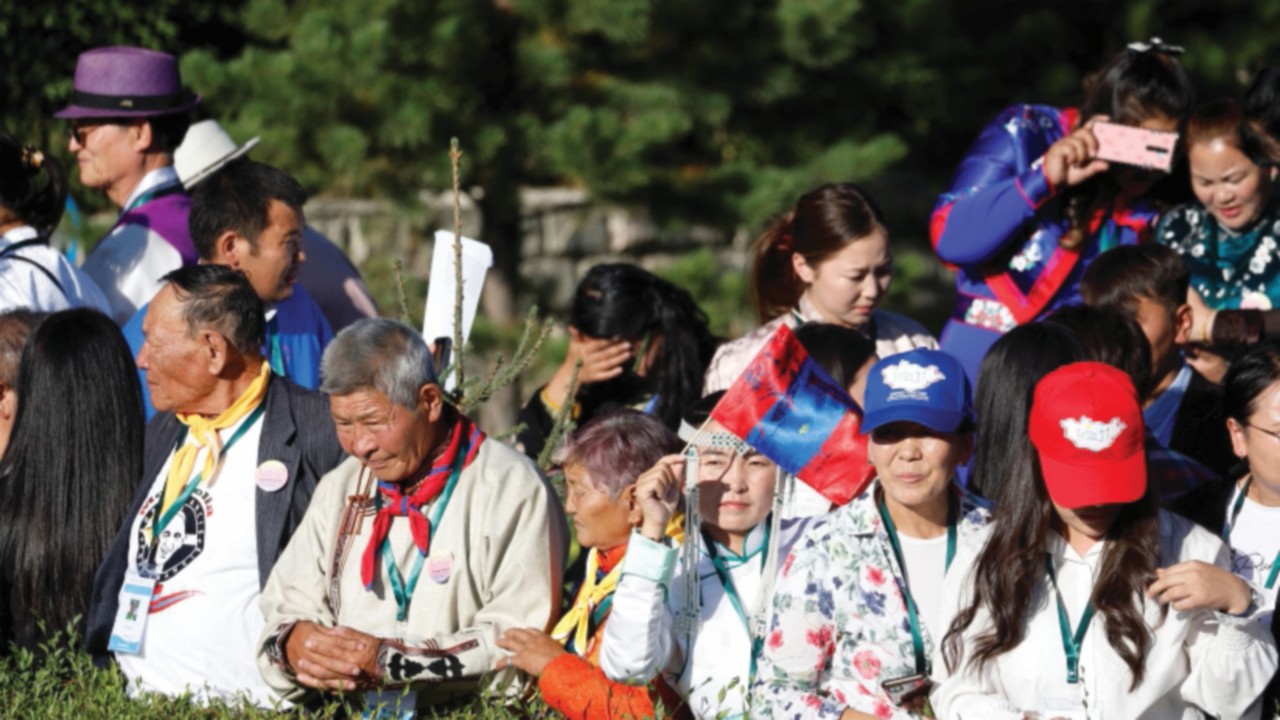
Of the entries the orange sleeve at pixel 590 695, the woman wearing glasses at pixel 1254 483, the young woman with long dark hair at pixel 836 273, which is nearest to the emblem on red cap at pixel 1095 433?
the woman wearing glasses at pixel 1254 483

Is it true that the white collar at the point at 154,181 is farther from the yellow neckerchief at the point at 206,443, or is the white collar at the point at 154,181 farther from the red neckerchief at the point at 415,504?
the red neckerchief at the point at 415,504

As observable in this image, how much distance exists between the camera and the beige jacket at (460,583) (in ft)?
16.4

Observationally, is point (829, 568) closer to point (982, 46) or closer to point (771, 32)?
point (771, 32)

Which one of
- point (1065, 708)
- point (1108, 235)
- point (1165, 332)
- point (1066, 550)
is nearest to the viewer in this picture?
point (1065, 708)

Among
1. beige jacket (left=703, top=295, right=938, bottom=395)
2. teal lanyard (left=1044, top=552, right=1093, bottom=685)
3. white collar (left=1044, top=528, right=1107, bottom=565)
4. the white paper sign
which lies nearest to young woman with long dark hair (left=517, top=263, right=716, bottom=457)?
beige jacket (left=703, top=295, right=938, bottom=395)

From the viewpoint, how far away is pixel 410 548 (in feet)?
16.7

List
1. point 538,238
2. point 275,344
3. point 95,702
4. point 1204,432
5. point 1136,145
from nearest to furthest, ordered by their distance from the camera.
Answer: point 95,702
point 1204,432
point 1136,145
point 275,344
point 538,238

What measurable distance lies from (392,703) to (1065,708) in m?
1.80

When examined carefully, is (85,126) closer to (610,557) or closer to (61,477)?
(61,477)

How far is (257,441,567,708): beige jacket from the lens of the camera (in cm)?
500

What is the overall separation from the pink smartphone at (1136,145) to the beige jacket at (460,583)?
2283 millimetres

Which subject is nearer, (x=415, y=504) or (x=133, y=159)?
(x=415, y=504)

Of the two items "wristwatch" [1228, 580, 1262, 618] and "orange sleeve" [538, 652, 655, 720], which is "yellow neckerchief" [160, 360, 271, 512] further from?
"wristwatch" [1228, 580, 1262, 618]

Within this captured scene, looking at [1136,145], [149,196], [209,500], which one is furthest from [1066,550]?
[149,196]
